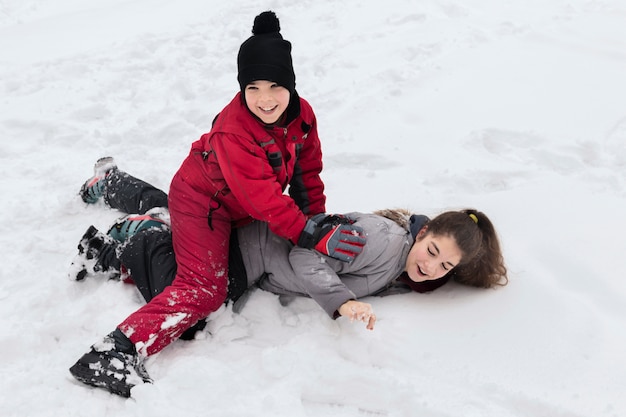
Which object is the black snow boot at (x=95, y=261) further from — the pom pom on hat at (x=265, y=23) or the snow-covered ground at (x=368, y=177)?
the pom pom on hat at (x=265, y=23)

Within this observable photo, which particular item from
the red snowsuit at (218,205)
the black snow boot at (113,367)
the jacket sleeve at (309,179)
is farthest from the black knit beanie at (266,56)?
the black snow boot at (113,367)

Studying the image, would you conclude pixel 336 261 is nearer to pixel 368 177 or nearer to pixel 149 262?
pixel 149 262

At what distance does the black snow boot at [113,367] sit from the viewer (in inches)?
74.4

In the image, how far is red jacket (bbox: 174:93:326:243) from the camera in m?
2.23

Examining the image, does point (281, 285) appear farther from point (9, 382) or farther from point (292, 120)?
point (9, 382)

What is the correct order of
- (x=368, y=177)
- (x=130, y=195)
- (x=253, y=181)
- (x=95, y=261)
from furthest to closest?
(x=368, y=177), (x=130, y=195), (x=95, y=261), (x=253, y=181)

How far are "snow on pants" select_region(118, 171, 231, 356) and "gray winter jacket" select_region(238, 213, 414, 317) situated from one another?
0.13 metres

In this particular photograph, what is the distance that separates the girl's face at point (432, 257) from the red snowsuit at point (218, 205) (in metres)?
0.52

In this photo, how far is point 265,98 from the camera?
87.8 inches

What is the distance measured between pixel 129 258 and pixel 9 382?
2.20 feet

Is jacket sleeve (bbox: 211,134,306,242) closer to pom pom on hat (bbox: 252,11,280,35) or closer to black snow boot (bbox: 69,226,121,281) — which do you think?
pom pom on hat (bbox: 252,11,280,35)

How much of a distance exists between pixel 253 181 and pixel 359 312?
2.20 ft

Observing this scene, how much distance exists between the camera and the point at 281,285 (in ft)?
7.98

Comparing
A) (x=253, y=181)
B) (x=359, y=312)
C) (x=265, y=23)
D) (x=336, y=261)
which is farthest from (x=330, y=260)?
(x=265, y=23)
